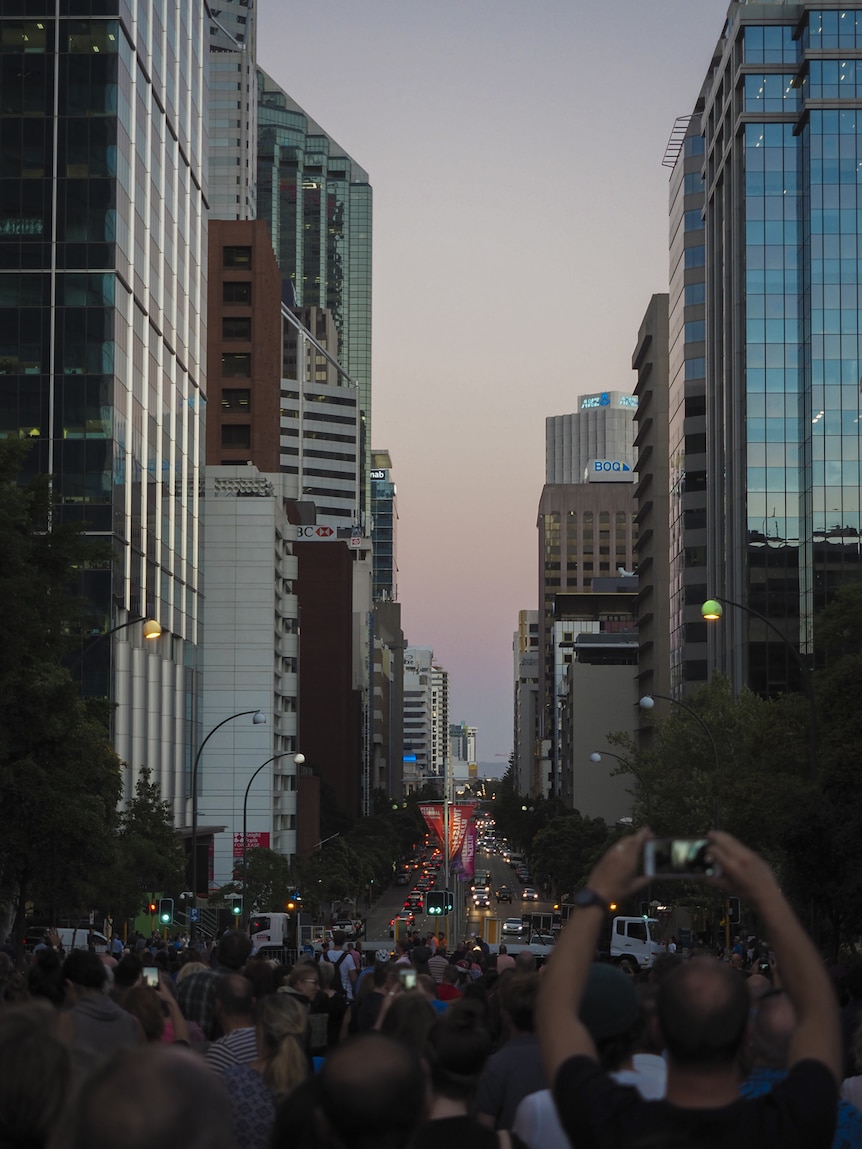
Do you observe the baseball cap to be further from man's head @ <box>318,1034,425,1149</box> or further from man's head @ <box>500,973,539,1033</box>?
man's head @ <box>500,973,539,1033</box>

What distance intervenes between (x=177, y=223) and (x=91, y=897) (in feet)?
186

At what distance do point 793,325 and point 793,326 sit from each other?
61 mm

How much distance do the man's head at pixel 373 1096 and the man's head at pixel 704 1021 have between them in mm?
709

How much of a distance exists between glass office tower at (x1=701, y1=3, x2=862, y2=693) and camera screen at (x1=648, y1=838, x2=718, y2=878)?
98.3 meters

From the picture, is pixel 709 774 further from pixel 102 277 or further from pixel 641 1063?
pixel 641 1063

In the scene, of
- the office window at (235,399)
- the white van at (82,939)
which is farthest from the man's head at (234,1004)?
the office window at (235,399)

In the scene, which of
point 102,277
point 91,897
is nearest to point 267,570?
point 102,277

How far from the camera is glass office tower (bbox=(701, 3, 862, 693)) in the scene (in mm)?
101562

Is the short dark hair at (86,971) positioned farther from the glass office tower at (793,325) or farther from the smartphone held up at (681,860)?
the glass office tower at (793,325)

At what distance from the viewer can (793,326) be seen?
103562 mm

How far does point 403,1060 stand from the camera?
182 inches

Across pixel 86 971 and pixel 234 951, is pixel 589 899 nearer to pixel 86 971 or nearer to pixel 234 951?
pixel 86 971

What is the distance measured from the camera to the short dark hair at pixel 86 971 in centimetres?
1075

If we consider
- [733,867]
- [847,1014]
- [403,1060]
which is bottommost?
[847,1014]
